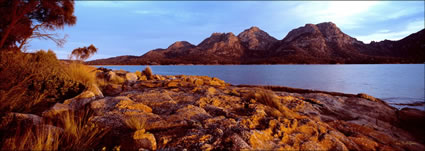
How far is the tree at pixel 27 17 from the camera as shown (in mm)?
7391

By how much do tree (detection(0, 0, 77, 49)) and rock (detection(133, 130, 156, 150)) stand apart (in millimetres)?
9080

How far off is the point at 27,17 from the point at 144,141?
10374 millimetres

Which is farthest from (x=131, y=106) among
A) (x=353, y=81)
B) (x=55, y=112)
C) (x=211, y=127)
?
(x=353, y=81)

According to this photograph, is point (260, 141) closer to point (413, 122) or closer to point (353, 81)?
point (413, 122)

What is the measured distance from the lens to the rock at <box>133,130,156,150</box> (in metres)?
1.83

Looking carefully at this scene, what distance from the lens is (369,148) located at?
2.57 meters

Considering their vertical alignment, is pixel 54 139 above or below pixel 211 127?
above

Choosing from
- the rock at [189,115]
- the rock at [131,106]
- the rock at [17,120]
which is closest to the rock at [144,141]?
the rock at [189,115]

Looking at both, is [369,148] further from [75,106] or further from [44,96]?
[44,96]

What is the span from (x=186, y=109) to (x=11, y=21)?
9.45 meters

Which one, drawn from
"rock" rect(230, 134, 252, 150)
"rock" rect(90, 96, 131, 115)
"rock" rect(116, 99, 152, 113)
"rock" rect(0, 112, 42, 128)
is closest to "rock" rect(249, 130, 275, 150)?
"rock" rect(230, 134, 252, 150)

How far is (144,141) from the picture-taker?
187 cm

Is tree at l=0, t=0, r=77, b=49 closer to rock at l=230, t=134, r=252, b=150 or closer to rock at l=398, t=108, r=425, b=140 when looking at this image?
rock at l=230, t=134, r=252, b=150

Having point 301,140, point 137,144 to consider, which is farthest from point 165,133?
point 301,140
